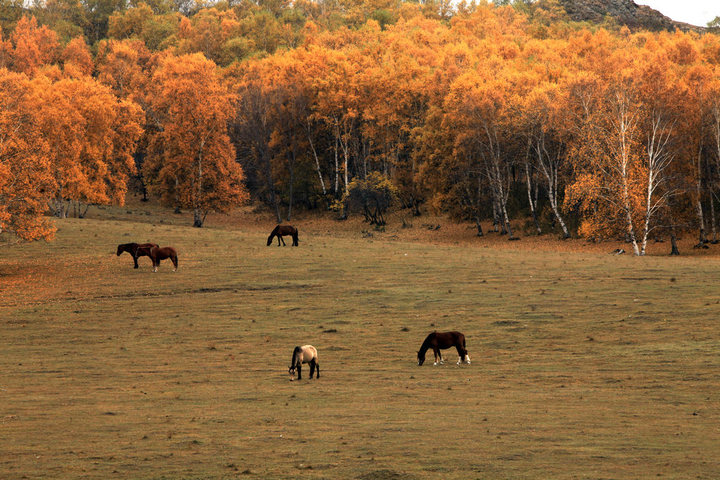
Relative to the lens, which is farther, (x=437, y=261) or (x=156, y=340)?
(x=437, y=261)

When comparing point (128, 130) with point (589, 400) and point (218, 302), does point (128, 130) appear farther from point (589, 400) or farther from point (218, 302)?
point (589, 400)

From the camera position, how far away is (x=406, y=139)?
114188mm

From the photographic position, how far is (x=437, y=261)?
55.9 metres

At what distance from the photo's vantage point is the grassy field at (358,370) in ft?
50.5

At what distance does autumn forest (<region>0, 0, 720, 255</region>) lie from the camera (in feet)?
239

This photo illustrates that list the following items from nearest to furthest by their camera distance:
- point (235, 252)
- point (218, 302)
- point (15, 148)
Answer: point (218, 302), point (15, 148), point (235, 252)

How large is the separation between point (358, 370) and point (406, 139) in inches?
3553

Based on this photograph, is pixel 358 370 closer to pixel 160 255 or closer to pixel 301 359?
pixel 301 359

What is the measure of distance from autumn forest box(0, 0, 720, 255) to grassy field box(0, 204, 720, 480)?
1439cm

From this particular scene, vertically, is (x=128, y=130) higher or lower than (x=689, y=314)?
higher

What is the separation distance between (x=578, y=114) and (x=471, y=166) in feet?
49.1

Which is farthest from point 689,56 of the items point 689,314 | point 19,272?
point 19,272

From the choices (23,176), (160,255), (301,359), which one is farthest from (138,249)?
(301,359)

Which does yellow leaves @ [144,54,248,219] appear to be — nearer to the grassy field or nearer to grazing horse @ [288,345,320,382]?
the grassy field
